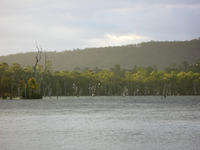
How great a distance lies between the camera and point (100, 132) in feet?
109

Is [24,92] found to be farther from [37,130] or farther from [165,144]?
[165,144]

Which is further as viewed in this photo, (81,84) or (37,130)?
(81,84)

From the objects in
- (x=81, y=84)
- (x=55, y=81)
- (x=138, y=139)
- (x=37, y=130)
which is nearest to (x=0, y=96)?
(x=55, y=81)

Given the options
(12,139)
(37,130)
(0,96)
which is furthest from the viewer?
(0,96)

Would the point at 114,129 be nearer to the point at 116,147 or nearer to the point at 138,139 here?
the point at 138,139

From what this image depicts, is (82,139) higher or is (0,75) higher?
(0,75)

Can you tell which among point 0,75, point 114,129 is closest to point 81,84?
point 0,75

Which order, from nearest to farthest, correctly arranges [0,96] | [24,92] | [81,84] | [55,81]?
[24,92] → [0,96] → [55,81] → [81,84]

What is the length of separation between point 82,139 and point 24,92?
302ft

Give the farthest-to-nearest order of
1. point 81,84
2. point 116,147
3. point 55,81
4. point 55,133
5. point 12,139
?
point 81,84 < point 55,81 < point 55,133 < point 12,139 < point 116,147

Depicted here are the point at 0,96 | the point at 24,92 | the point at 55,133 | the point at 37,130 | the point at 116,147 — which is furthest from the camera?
the point at 0,96

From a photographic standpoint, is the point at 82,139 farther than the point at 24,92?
No

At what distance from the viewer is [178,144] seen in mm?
26438

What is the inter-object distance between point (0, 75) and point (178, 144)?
110551mm
